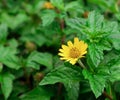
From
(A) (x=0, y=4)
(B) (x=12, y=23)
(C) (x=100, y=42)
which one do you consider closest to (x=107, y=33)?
(C) (x=100, y=42)

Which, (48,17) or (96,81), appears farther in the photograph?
(48,17)

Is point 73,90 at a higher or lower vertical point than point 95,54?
lower

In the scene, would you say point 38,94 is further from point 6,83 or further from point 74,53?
point 74,53

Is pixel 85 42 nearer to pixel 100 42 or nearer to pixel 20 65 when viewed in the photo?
pixel 100 42

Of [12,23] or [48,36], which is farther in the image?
[12,23]

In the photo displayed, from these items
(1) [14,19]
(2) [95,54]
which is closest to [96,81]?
(2) [95,54]

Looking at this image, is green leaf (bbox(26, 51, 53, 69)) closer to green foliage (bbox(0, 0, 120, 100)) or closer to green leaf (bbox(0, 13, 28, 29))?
green foliage (bbox(0, 0, 120, 100))

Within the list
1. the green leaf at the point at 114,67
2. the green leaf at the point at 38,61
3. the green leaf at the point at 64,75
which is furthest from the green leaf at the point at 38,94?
the green leaf at the point at 114,67
